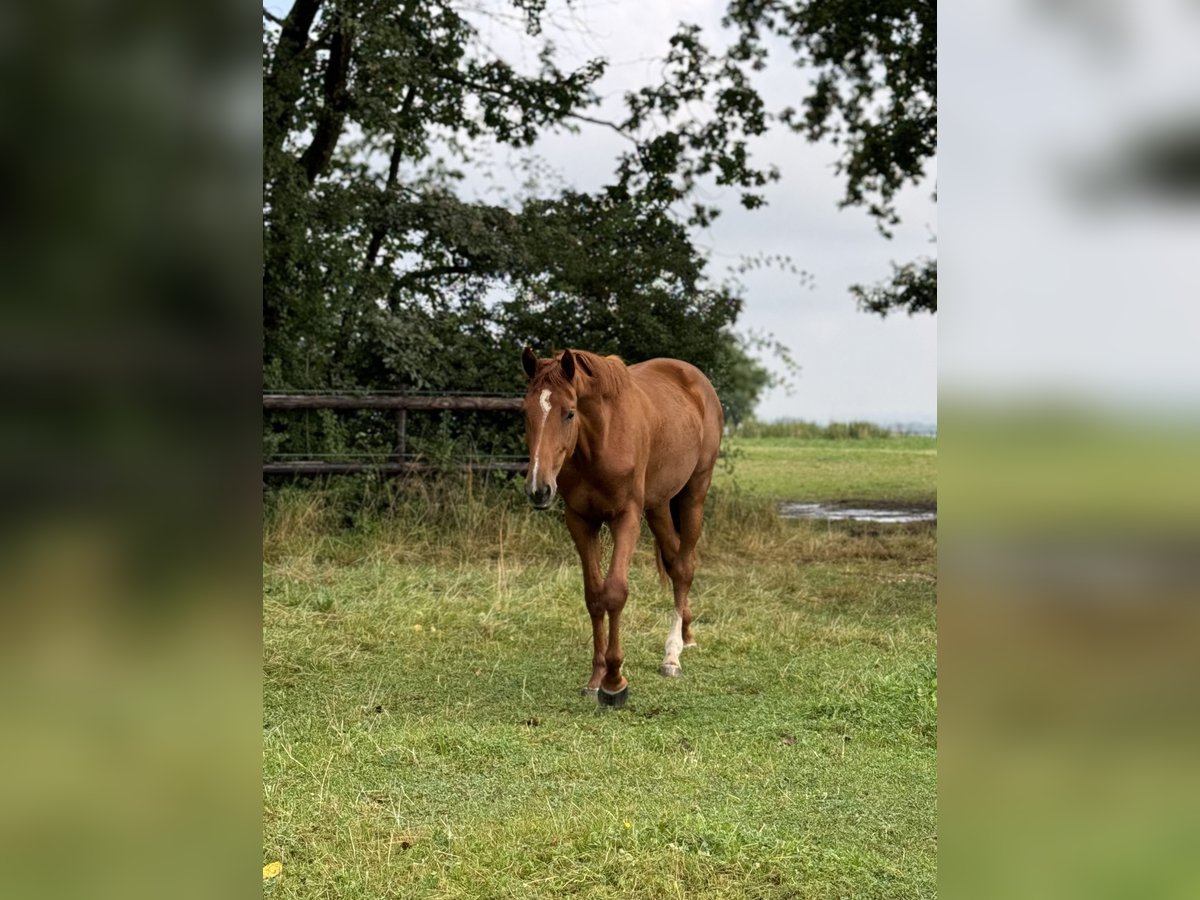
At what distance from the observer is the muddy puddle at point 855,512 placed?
41.5ft

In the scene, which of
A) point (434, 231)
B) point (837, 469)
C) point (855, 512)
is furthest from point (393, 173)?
point (837, 469)

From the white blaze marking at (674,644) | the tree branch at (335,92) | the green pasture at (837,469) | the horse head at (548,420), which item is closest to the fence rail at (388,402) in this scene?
the tree branch at (335,92)

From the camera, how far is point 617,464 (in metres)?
5.34

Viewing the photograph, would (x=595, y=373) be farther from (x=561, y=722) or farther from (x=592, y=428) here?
(x=561, y=722)

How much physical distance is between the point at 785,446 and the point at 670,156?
43.8 feet

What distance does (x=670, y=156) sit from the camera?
11586mm

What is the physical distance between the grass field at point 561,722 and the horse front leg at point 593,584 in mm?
174

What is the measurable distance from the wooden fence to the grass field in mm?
384

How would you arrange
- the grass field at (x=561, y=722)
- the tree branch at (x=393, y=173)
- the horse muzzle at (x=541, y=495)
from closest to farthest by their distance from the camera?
the grass field at (x=561, y=722), the horse muzzle at (x=541, y=495), the tree branch at (x=393, y=173)

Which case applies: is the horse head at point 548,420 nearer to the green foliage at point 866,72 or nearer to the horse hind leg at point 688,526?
the horse hind leg at point 688,526

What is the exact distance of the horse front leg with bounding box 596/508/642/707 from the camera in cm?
523
